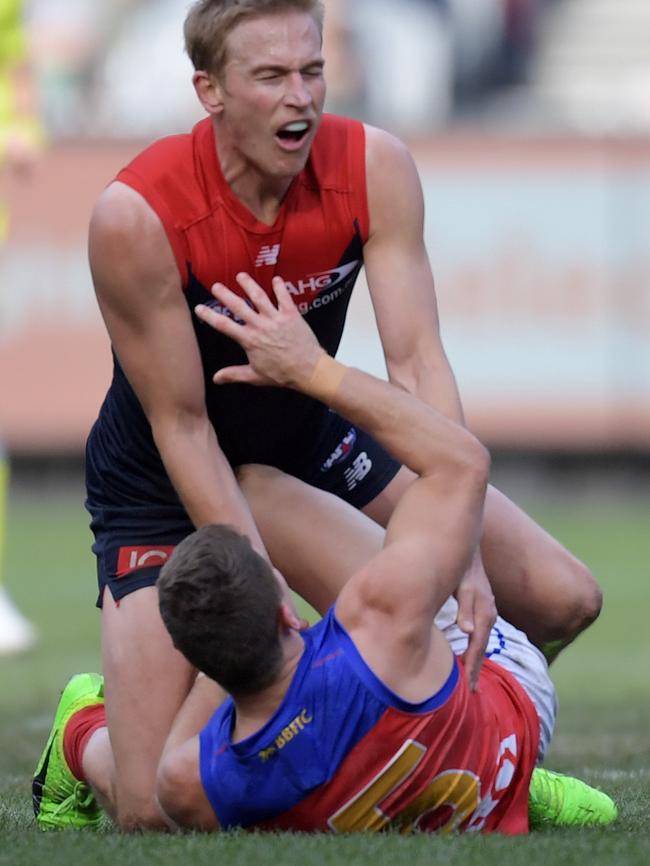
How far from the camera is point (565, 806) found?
424cm

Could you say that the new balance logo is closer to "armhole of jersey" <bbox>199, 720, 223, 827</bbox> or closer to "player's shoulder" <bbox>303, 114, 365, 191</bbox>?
"player's shoulder" <bbox>303, 114, 365, 191</bbox>

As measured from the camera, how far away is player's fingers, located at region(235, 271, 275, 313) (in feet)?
13.0

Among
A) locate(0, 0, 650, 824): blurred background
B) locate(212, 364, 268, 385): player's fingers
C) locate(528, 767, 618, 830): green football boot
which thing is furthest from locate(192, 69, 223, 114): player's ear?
locate(0, 0, 650, 824): blurred background

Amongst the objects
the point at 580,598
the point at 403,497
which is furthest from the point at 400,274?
the point at 580,598

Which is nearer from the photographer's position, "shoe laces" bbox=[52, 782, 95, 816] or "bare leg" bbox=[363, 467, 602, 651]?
"shoe laces" bbox=[52, 782, 95, 816]

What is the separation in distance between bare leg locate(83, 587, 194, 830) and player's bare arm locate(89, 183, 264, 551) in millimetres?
446

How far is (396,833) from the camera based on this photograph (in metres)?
3.80

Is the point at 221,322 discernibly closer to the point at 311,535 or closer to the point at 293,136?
the point at 293,136

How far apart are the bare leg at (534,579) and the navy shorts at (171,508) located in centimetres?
39

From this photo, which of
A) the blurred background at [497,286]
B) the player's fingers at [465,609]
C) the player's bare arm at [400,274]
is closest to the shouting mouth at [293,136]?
the player's bare arm at [400,274]

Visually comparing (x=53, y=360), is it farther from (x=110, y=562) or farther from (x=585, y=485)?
(x=110, y=562)

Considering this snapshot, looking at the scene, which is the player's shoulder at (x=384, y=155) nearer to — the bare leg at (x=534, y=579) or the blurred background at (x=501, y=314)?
the bare leg at (x=534, y=579)

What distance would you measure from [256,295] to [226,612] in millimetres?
744

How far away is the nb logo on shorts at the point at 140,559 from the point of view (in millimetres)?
4883
